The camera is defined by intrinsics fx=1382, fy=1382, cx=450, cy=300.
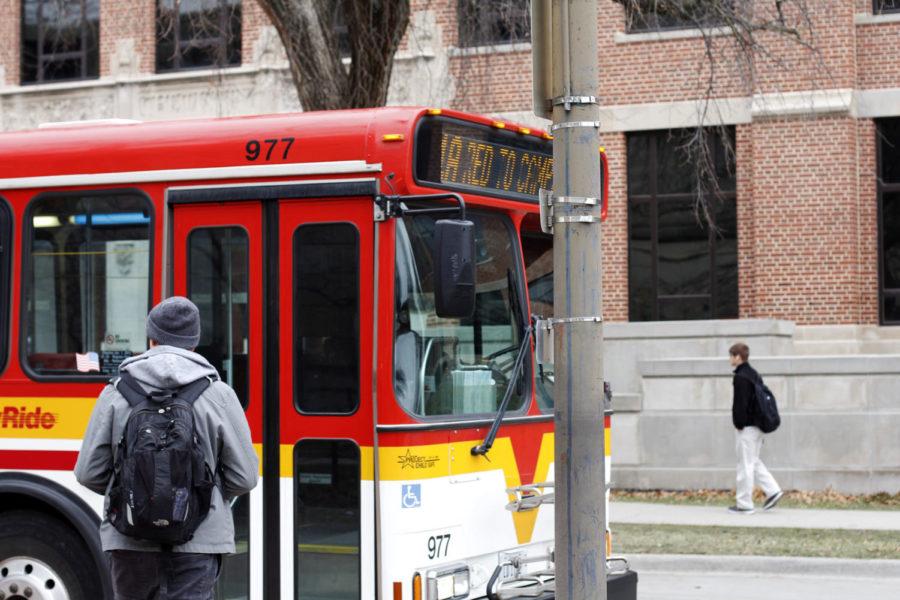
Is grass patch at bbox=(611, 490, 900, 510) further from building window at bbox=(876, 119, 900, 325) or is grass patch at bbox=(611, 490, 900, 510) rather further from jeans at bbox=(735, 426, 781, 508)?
building window at bbox=(876, 119, 900, 325)

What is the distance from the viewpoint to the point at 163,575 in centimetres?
532

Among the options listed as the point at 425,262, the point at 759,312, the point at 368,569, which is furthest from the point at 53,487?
the point at 759,312

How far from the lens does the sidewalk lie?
560 inches

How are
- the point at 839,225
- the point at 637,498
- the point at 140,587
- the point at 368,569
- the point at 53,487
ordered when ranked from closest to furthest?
the point at 140,587 < the point at 368,569 < the point at 53,487 < the point at 637,498 < the point at 839,225

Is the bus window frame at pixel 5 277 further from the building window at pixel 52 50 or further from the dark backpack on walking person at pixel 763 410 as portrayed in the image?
the building window at pixel 52 50

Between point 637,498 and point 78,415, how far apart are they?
11.0 meters

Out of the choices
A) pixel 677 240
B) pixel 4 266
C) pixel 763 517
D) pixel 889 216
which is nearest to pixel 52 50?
pixel 677 240

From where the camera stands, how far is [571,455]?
563 centimetres

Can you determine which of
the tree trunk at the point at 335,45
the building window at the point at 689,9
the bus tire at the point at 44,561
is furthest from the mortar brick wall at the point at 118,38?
the bus tire at the point at 44,561

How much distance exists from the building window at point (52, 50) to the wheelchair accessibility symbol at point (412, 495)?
818 inches

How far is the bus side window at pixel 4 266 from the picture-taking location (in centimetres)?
763

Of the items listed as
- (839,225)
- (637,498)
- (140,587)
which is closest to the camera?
(140,587)

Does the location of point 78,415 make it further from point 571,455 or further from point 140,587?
point 571,455

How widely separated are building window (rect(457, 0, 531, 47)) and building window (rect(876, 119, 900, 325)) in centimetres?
777
